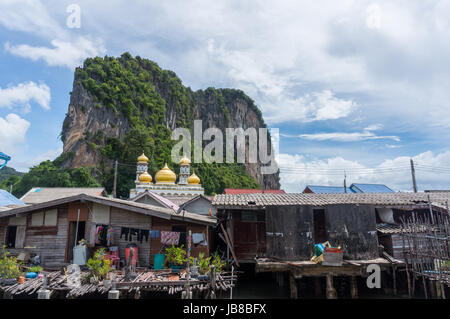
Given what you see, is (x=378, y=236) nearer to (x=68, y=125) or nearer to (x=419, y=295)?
(x=419, y=295)

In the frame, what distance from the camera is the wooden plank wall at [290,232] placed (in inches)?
507

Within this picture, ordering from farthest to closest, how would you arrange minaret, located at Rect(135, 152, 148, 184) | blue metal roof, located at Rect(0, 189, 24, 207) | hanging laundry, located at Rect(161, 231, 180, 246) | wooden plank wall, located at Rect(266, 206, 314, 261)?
minaret, located at Rect(135, 152, 148, 184) < blue metal roof, located at Rect(0, 189, 24, 207) < hanging laundry, located at Rect(161, 231, 180, 246) < wooden plank wall, located at Rect(266, 206, 314, 261)

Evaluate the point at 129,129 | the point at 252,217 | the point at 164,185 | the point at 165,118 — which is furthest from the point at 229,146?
the point at 252,217

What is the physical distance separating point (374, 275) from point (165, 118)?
58.4 meters

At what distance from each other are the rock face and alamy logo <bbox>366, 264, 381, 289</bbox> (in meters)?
43.1

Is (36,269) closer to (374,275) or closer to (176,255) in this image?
(176,255)

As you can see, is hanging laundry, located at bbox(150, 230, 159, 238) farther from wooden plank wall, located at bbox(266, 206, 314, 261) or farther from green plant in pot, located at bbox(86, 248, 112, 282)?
wooden plank wall, located at bbox(266, 206, 314, 261)

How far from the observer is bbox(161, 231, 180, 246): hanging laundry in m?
13.1

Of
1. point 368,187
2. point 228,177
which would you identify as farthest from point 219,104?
point 368,187

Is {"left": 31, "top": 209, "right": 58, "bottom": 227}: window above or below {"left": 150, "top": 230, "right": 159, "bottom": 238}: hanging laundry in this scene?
above

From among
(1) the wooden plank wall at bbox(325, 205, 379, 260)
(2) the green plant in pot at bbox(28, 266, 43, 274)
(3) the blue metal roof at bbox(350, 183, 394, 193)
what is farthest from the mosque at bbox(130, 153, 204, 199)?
(1) the wooden plank wall at bbox(325, 205, 379, 260)

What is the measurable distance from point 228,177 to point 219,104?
2797cm

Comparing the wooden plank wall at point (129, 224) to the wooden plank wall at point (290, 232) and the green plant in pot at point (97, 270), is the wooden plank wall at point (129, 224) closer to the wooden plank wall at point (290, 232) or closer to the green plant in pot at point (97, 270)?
the green plant in pot at point (97, 270)

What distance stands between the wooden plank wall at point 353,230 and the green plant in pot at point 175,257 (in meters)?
6.30
